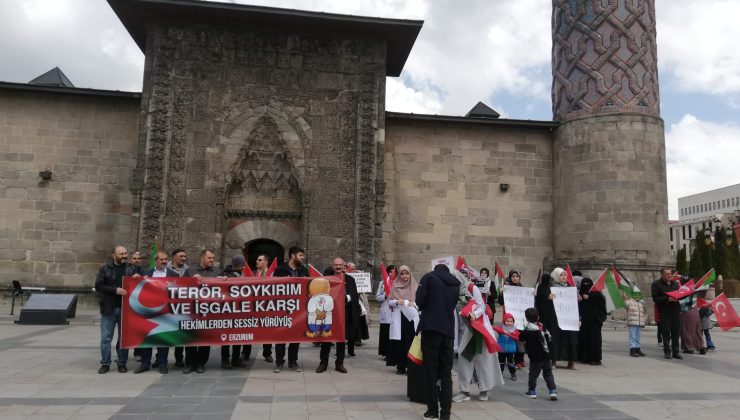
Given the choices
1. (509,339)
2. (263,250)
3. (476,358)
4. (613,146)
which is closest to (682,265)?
(613,146)

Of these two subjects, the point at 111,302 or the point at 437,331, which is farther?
the point at 111,302

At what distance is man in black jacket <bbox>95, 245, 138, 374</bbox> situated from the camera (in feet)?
27.5

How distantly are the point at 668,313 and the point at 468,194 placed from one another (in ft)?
30.1

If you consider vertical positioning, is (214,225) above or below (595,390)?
above

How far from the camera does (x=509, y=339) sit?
8.91 m

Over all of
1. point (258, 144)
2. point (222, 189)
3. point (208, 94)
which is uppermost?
point (208, 94)

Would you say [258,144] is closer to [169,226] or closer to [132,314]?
[169,226]

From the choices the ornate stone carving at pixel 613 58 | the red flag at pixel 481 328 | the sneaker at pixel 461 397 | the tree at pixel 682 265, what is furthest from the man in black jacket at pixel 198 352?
the tree at pixel 682 265

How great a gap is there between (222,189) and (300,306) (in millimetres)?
9103

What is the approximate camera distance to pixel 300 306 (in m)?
9.09

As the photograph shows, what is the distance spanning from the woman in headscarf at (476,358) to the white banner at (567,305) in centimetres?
337

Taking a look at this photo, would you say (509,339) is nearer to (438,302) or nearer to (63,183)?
(438,302)

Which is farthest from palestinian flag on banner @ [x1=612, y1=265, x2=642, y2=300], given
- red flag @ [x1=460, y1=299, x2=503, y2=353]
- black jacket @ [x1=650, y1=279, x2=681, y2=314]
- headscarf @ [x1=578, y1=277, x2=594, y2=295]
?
red flag @ [x1=460, y1=299, x2=503, y2=353]

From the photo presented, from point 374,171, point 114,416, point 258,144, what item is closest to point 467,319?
point 114,416
